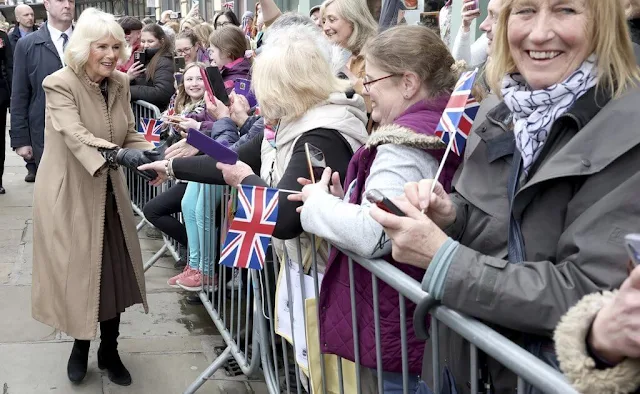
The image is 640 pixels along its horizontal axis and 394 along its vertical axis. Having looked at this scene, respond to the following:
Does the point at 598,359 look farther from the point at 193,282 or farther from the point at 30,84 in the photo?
the point at 30,84

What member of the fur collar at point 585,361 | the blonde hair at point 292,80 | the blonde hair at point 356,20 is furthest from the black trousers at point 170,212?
the fur collar at point 585,361

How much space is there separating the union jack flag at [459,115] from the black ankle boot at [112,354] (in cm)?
252

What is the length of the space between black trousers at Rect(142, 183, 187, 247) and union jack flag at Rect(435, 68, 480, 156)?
10.3ft

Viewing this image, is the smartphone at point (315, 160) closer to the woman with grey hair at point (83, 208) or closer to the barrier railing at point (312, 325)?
the barrier railing at point (312, 325)

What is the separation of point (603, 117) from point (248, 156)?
229 cm

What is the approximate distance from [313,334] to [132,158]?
1490 millimetres

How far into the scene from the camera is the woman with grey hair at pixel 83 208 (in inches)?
146

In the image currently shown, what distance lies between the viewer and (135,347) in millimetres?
4379

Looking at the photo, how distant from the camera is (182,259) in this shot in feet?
18.2

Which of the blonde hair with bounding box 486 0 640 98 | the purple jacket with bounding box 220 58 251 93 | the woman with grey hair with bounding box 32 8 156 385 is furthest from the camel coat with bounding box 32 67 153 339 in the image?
the blonde hair with bounding box 486 0 640 98

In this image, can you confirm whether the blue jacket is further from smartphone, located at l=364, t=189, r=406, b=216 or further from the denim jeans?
smartphone, located at l=364, t=189, r=406, b=216

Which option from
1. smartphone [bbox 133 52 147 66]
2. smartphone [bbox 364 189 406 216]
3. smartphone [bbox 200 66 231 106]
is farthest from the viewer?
smartphone [bbox 133 52 147 66]

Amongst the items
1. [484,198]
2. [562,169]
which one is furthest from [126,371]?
[562,169]

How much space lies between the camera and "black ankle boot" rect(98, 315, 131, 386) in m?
3.88
